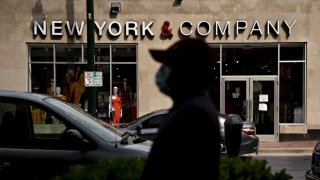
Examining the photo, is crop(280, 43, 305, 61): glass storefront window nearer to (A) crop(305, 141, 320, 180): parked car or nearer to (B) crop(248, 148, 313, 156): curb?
(B) crop(248, 148, 313, 156): curb

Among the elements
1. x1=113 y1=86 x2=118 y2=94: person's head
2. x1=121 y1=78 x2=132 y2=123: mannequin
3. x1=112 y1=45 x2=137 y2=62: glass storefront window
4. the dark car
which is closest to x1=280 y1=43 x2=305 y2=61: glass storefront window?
x1=112 y1=45 x2=137 y2=62: glass storefront window

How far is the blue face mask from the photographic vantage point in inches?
109

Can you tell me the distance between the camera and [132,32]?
19.4 metres

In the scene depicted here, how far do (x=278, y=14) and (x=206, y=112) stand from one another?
1735 centimetres

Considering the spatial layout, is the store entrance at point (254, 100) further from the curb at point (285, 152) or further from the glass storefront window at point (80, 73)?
the glass storefront window at point (80, 73)

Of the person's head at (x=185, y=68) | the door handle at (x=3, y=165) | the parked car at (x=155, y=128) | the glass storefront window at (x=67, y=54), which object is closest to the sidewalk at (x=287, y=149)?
the parked car at (x=155, y=128)

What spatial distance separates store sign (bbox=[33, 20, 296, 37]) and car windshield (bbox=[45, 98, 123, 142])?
43.3 ft

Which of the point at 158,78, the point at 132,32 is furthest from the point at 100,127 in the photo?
the point at 132,32

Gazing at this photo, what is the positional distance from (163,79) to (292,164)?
11863 millimetres

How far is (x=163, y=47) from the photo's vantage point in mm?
19453

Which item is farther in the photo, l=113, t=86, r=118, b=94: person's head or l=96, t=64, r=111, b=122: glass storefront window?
l=96, t=64, r=111, b=122: glass storefront window

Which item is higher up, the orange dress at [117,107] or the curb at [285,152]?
the orange dress at [117,107]

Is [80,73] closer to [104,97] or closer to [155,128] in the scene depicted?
[104,97]

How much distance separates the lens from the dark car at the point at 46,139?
5.44 m
